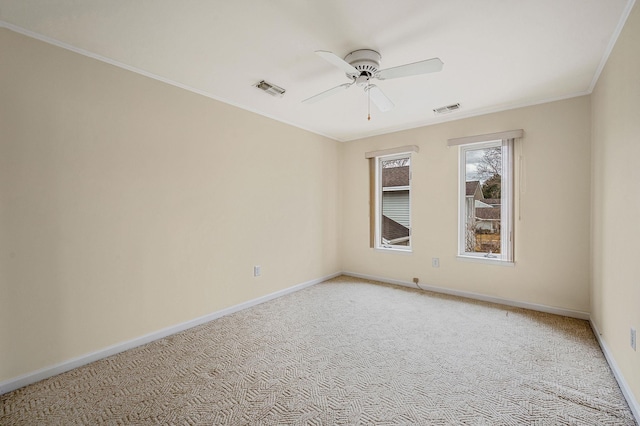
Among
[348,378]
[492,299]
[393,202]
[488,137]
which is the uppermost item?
[488,137]

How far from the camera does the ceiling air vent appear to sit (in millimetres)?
2847

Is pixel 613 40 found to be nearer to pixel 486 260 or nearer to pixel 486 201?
pixel 486 201

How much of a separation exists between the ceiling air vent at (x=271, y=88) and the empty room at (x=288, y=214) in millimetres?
37

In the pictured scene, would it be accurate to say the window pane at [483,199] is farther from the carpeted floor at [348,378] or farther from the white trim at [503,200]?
the carpeted floor at [348,378]

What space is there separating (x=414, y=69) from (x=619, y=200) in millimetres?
1739

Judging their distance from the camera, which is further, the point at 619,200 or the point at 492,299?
the point at 492,299

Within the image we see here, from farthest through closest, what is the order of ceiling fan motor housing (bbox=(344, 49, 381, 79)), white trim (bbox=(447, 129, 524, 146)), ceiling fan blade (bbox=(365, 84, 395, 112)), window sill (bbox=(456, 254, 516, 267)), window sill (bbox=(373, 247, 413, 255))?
window sill (bbox=(373, 247, 413, 255)) < window sill (bbox=(456, 254, 516, 267)) < white trim (bbox=(447, 129, 524, 146)) < ceiling fan blade (bbox=(365, 84, 395, 112)) < ceiling fan motor housing (bbox=(344, 49, 381, 79))

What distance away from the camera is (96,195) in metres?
2.35

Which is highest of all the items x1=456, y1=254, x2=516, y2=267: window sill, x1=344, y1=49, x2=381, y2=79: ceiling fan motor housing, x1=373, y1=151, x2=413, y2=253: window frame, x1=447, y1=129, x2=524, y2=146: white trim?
x1=344, y1=49, x2=381, y2=79: ceiling fan motor housing

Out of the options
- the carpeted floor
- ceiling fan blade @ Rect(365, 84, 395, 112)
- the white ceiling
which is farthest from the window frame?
ceiling fan blade @ Rect(365, 84, 395, 112)

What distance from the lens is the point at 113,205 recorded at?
2.44 metres

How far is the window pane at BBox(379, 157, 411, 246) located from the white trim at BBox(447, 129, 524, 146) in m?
0.74

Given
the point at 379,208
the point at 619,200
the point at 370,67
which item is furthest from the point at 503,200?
the point at 370,67

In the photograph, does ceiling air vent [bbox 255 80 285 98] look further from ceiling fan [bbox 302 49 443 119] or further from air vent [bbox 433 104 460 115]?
air vent [bbox 433 104 460 115]
